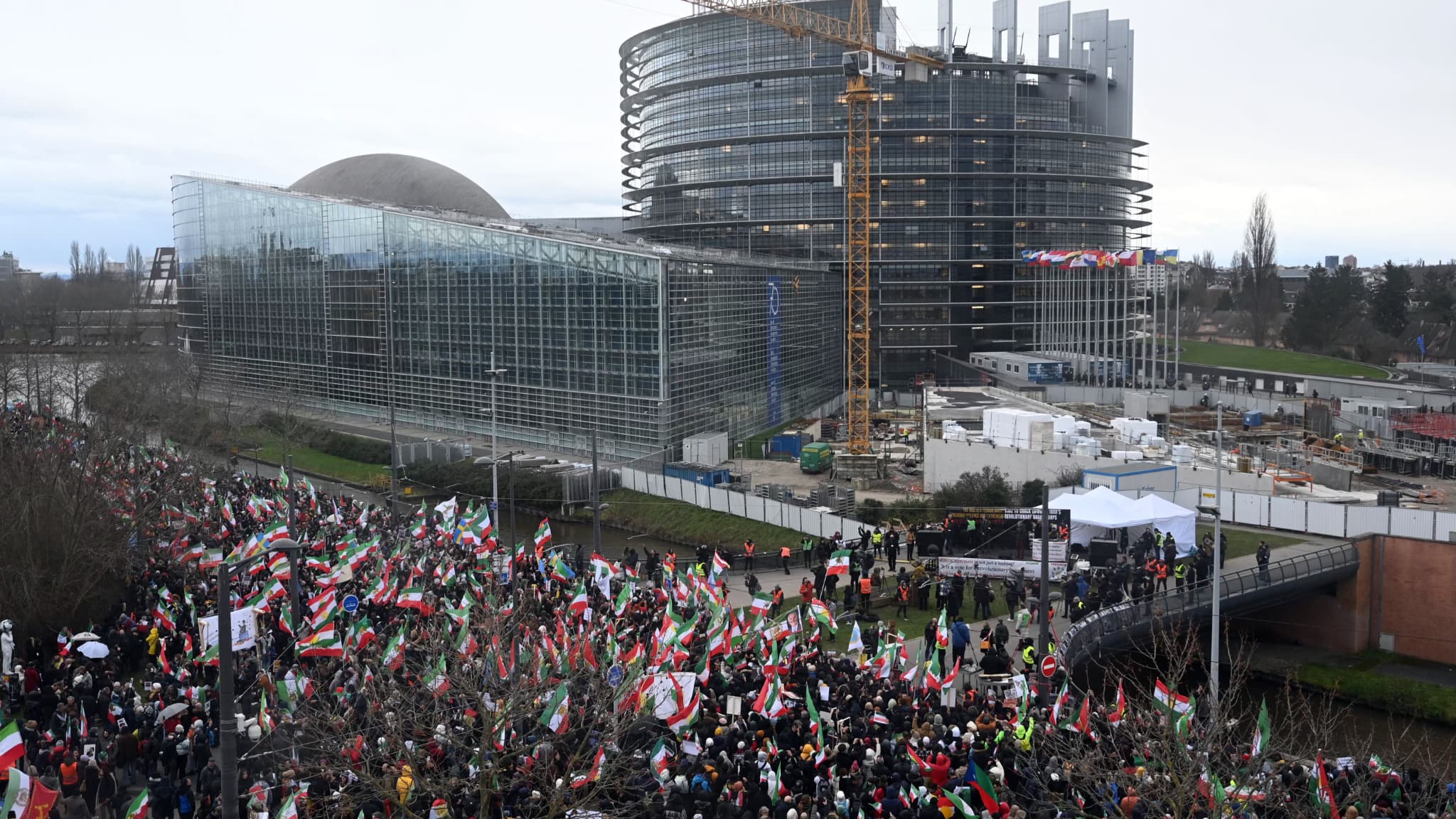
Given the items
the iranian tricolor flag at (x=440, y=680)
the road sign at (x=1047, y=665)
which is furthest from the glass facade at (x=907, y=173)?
the iranian tricolor flag at (x=440, y=680)

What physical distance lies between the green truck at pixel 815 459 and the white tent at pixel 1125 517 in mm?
20738

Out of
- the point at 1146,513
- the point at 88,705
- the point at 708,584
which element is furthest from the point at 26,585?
the point at 1146,513

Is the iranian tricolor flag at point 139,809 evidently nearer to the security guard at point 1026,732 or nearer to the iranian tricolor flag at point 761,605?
the security guard at point 1026,732

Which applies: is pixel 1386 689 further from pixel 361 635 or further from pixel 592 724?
pixel 361 635

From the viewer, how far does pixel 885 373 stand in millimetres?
100750

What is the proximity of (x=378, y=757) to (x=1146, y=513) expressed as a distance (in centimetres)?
2421

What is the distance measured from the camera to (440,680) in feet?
59.1

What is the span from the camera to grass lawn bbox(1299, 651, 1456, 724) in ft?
100

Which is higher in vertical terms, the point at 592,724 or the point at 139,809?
the point at 592,724

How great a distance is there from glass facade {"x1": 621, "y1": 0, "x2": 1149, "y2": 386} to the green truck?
1777 inches

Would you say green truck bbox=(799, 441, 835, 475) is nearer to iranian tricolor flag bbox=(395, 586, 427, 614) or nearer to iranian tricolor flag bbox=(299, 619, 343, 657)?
iranian tricolor flag bbox=(395, 586, 427, 614)

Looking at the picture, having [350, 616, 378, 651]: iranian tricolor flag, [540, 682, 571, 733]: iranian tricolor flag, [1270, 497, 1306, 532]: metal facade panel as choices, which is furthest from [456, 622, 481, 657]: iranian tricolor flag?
[1270, 497, 1306, 532]: metal facade panel

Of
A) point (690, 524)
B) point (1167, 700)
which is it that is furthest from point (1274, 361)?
point (1167, 700)

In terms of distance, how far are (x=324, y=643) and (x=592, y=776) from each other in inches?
342
